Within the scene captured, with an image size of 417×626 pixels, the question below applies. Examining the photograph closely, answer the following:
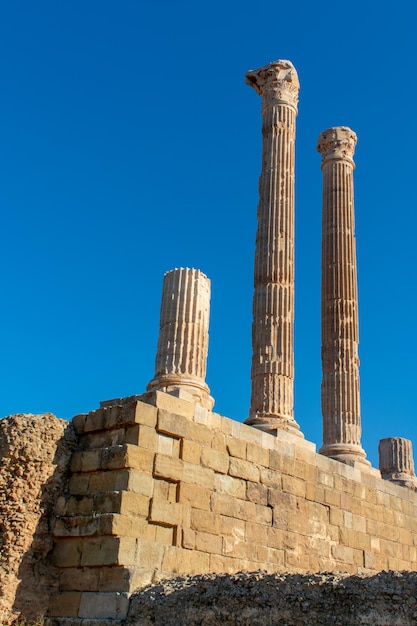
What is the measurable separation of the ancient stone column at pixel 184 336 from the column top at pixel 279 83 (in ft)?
23.4

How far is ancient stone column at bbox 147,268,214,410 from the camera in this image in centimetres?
1355

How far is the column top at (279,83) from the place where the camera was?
1955 cm

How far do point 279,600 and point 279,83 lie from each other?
13836 mm

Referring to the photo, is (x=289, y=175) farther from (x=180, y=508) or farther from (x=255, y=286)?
(x=180, y=508)

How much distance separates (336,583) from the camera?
29.5ft

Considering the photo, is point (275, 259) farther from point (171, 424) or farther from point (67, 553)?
point (67, 553)

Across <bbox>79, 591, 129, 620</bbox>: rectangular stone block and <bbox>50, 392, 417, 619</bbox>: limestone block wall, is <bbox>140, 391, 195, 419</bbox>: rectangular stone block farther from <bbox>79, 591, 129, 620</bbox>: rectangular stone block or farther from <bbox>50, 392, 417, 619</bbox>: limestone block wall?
<bbox>79, 591, 129, 620</bbox>: rectangular stone block

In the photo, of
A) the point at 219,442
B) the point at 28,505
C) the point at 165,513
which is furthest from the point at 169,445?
the point at 28,505

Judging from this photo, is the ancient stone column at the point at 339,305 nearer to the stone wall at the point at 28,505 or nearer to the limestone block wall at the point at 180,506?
the limestone block wall at the point at 180,506

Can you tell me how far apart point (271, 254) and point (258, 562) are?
7.63 m

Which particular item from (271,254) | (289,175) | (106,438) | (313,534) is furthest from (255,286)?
(106,438)

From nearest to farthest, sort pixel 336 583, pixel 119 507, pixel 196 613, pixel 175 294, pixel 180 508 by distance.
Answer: pixel 336 583 < pixel 196 613 < pixel 119 507 < pixel 180 508 < pixel 175 294

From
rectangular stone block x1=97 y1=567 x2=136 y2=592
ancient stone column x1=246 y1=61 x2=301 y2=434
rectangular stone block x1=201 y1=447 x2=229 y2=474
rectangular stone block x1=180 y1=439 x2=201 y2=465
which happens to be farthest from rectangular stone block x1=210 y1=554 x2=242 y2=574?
ancient stone column x1=246 y1=61 x2=301 y2=434

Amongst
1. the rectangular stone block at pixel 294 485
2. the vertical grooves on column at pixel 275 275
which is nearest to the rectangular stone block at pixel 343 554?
the rectangular stone block at pixel 294 485
